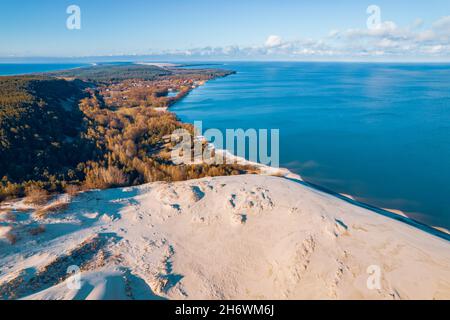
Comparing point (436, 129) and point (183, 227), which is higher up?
point (436, 129)

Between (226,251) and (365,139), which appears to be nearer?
(226,251)

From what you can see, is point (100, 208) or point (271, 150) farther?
point (271, 150)

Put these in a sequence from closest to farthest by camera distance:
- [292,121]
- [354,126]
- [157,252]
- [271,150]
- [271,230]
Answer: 1. [157,252]
2. [271,230]
3. [271,150]
4. [354,126]
5. [292,121]

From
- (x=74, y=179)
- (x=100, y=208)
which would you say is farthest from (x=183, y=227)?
(x=74, y=179)

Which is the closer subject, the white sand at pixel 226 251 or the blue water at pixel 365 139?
the white sand at pixel 226 251

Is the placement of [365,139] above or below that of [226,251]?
above

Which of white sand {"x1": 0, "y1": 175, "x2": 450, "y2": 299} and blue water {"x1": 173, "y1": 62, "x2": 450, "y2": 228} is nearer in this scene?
white sand {"x1": 0, "y1": 175, "x2": 450, "y2": 299}

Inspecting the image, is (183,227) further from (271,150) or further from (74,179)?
(271,150)

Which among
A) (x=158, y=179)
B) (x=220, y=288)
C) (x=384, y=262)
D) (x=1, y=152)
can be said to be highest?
(x=1, y=152)
